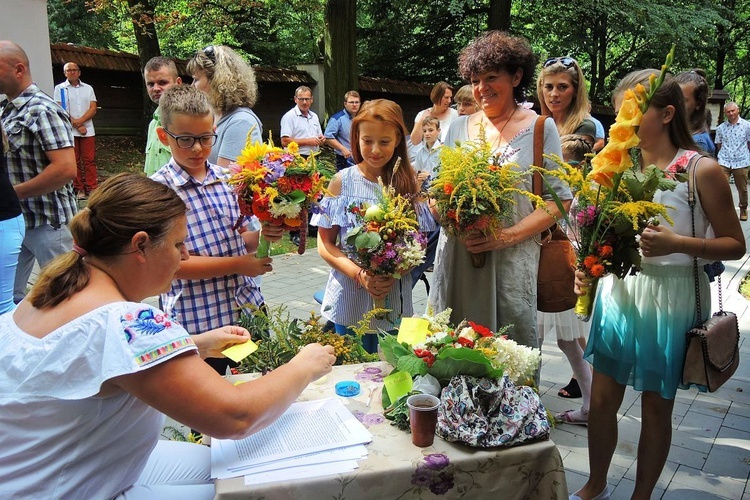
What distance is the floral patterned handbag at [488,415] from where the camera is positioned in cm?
181

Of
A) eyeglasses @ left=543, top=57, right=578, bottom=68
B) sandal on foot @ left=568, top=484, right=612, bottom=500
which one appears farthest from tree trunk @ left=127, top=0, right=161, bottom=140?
sandal on foot @ left=568, top=484, right=612, bottom=500

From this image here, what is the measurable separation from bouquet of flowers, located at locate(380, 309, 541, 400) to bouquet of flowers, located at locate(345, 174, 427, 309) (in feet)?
1.85

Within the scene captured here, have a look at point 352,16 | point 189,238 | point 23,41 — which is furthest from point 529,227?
point 352,16

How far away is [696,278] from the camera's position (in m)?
2.61

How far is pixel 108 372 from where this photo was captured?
5.09 feet

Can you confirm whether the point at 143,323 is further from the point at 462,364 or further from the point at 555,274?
the point at 555,274

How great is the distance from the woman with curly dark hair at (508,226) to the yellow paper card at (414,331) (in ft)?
2.49

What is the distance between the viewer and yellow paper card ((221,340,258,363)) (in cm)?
213

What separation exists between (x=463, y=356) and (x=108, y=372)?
41.9 inches

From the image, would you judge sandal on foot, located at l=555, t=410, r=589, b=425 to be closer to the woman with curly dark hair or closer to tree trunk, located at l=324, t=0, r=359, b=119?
the woman with curly dark hair

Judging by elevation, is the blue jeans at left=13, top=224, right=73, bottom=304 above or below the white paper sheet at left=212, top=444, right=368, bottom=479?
above

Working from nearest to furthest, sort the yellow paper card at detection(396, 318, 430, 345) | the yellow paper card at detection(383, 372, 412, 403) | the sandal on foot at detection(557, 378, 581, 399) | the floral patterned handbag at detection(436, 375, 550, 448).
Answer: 1. the floral patterned handbag at detection(436, 375, 550, 448)
2. the yellow paper card at detection(383, 372, 412, 403)
3. the yellow paper card at detection(396, 318, 430, 345)
4. the sandal on foot at detection(557, 378, 581, 399)

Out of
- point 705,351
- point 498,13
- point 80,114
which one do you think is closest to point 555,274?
point 705,351

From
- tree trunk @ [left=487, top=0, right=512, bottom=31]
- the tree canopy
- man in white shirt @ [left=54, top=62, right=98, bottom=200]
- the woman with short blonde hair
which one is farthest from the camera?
the tree canopy
